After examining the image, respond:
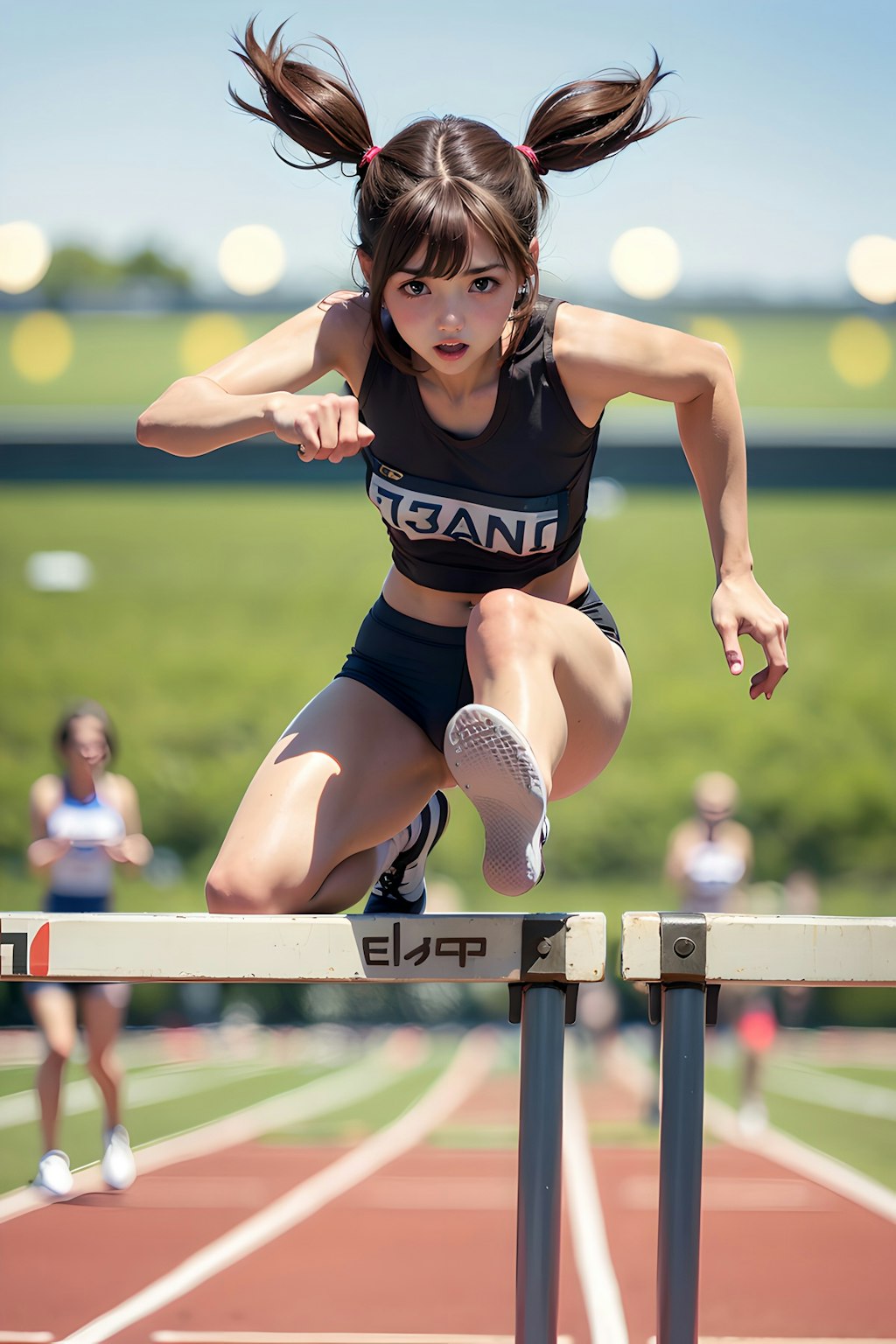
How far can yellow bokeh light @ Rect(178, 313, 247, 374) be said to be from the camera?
1273 centimetres

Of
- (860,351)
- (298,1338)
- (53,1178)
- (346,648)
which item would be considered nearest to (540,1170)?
(298,1338)

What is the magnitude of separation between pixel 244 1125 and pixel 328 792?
4.95 m

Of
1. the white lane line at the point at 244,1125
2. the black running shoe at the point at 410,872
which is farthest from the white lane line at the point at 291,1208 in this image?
the black running shoe at the point at 410,872

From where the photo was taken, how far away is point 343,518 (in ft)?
41.3

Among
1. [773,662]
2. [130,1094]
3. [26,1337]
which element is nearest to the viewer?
[773,662]

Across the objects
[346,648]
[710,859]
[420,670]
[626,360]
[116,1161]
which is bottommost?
[116,1161]

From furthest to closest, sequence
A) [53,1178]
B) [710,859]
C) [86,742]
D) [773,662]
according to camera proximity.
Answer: [710,859]
[86,742]
[53,1178]
[773,662]

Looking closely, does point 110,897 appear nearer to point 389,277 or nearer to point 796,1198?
point 796,1198

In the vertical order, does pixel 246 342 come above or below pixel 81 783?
above

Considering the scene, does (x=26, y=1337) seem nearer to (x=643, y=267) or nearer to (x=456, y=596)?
(x=456, y=596)

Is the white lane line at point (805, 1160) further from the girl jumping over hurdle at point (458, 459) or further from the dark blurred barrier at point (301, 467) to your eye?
the dark blurred barrier at point (301, 467)

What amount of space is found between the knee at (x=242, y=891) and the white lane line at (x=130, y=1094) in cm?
463

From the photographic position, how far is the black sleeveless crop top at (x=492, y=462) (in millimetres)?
1791

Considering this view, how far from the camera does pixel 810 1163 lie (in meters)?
5.37
